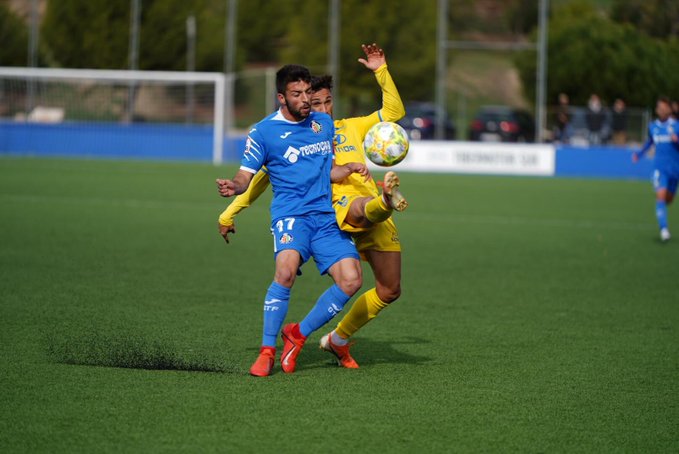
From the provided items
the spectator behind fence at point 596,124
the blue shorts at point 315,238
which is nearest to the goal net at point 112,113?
the spectator behind fence at point 596,124

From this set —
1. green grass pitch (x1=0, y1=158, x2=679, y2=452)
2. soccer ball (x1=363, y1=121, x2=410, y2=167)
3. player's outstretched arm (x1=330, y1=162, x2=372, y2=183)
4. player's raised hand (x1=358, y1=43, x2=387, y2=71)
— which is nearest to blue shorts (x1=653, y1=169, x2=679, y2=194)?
green grass pitch (x1=0, y1=158, x2=679, y2=452)

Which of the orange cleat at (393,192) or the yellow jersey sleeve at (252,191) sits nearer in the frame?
the orange cleat at (393,192)

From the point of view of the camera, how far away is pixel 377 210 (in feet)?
21.7

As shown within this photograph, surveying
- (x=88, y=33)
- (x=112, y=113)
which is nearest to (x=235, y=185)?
(x=112, y=113)

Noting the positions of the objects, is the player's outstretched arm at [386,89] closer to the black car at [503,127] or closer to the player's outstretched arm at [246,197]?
the player's outstretched arm at [246,197]

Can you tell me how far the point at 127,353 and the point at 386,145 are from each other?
7.20ft

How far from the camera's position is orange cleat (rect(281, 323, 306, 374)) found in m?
6.71

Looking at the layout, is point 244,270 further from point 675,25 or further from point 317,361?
point 675,25

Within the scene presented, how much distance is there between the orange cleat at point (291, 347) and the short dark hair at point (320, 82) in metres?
1.62

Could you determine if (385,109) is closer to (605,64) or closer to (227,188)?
(227,188)

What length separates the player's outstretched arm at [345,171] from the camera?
271 inches

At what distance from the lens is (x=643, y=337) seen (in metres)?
8.41

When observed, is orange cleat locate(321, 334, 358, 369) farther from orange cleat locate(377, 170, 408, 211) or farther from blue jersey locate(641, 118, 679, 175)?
blue jersey locate(641, 118, 679, 175)

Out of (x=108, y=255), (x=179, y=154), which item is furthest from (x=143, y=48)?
(x=108, y=255)
